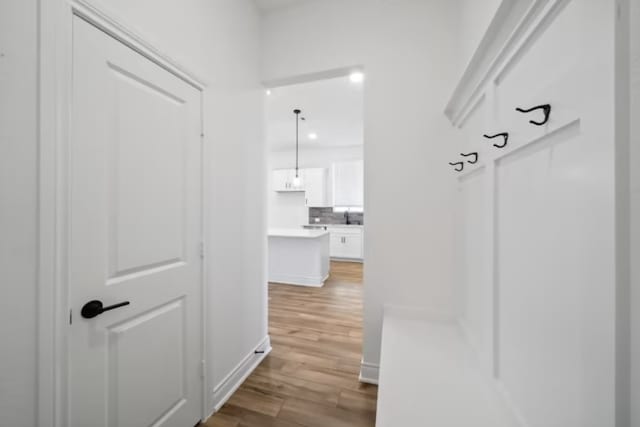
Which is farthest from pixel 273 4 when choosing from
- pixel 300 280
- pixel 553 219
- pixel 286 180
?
pixel 286 180

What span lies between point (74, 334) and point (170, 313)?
439 mm

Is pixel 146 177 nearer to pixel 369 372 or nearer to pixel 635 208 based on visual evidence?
pixel 635 208

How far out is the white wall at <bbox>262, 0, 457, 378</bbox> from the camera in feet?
5.95

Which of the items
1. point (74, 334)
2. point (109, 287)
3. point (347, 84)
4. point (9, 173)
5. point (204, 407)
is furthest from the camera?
point (347, 84)

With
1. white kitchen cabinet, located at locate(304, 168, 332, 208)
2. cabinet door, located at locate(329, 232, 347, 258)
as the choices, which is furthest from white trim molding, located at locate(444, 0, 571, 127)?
white kitchen cabinet, located at locate(304, 168, 332, 208)

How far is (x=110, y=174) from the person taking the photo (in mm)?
1062

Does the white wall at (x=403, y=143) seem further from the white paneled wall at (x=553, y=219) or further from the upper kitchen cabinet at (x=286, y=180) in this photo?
the upper kitchen cabinet at (x=286, y=180)

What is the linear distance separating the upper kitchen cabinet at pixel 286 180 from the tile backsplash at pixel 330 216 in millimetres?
831

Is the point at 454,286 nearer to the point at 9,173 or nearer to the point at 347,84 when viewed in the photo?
the point at 9,173

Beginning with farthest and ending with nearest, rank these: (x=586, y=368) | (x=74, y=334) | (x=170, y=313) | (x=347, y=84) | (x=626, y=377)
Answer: (x=347, y=84), (x=170, y=313), (x=74, y=334), (x=586, y=368), (x=626, y=377)

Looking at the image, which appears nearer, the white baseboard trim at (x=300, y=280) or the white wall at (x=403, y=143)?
the white wall at (x=403, y=143)

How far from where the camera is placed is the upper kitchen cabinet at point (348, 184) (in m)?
6.52

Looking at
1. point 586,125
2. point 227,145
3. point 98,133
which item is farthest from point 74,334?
Result: point 586,125

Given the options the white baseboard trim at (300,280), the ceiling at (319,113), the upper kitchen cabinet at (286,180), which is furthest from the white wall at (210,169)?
the upper kitchen cabinet at (286,180)
